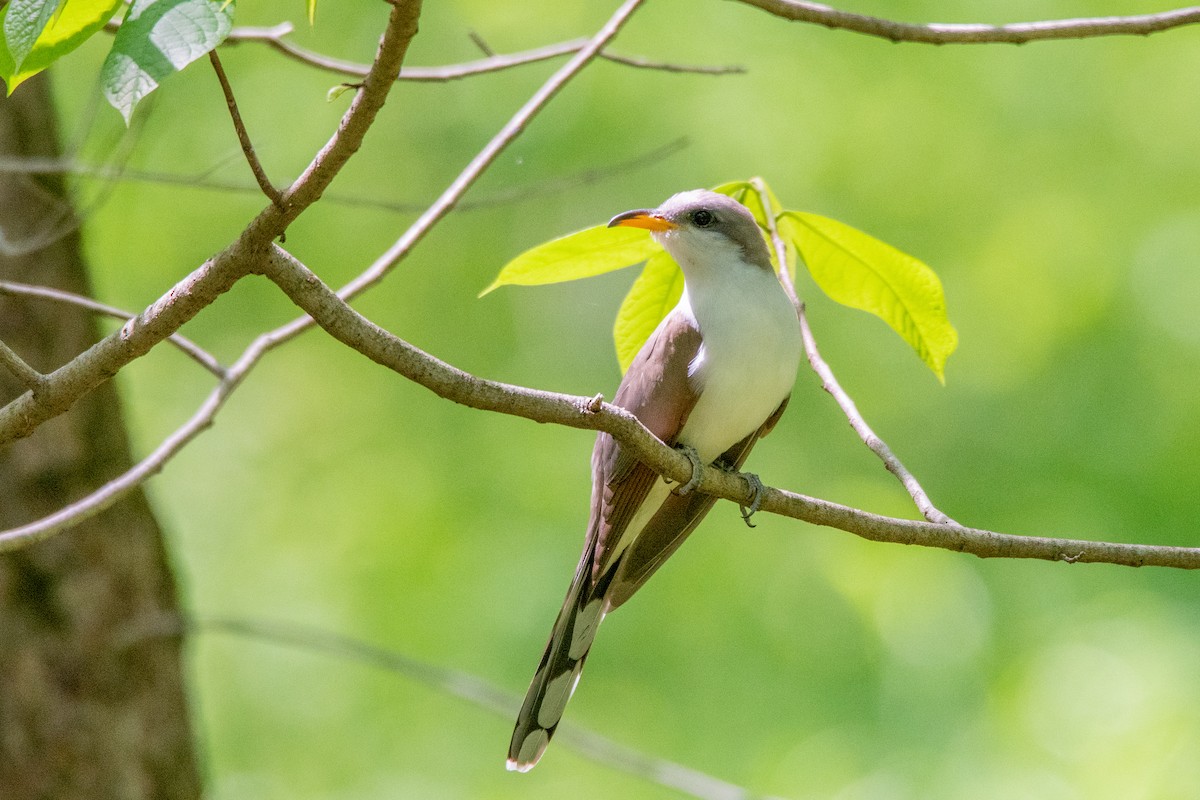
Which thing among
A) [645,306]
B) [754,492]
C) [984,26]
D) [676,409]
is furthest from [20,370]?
[984,26]

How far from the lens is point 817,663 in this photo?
31.4 feet

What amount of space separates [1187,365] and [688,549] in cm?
419

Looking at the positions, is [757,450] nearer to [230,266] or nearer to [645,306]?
[645,306]

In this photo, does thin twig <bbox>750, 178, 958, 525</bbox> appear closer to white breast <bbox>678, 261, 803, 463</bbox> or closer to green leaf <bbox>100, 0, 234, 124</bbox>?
white breast <bbox>678, 261, 803, 463</bbox>

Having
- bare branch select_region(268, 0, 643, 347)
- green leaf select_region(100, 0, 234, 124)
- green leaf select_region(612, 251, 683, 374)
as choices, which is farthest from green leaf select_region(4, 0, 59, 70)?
green leaf select_region(612, 251, 683, 374)

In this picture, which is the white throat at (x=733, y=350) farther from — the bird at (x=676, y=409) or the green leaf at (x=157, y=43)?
the green leaf at (x=157, y=43)

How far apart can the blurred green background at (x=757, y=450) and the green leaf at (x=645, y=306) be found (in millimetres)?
5809

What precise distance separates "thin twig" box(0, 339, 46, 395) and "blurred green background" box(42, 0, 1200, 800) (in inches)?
266

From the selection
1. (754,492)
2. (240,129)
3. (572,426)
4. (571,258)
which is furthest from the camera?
(754,492)

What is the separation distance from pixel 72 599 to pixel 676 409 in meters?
2.37

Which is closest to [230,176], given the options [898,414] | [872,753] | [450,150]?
[450,150]

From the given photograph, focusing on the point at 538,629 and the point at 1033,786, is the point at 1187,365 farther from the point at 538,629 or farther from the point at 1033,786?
the point at 538,629

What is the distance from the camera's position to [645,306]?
3559 mm

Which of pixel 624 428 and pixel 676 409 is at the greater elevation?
pixel 624 428
